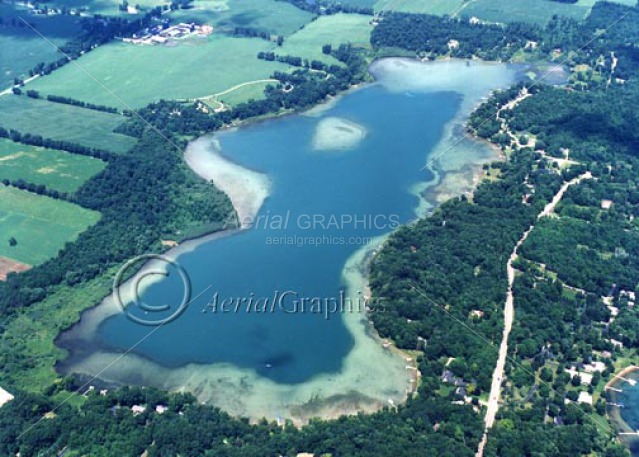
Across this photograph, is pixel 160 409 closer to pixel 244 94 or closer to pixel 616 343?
pixel 616 343

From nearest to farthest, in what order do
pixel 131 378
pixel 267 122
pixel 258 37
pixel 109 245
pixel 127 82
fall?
pixel 131 378
pixel 109 245
pixel 267 122
pixel 127 82
pixel 258 37

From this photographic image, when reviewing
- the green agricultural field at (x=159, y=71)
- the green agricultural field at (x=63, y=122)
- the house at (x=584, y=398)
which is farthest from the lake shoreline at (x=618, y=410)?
the green agricultural field at (x=159, y=71)

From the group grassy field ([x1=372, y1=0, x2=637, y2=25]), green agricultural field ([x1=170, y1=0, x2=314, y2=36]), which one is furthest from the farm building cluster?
grassy field ([x1=372, y1=0, x2=637, y2=25])

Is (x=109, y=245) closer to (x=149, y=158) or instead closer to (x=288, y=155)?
(x=149, y=158)

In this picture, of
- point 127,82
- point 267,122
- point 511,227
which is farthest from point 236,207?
point 127,82

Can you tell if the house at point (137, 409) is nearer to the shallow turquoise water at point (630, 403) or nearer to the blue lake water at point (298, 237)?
the blue lake water at point (298, 237)

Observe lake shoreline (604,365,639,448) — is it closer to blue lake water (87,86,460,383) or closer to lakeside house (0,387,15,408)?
blue lake water (87,86,460,383)
